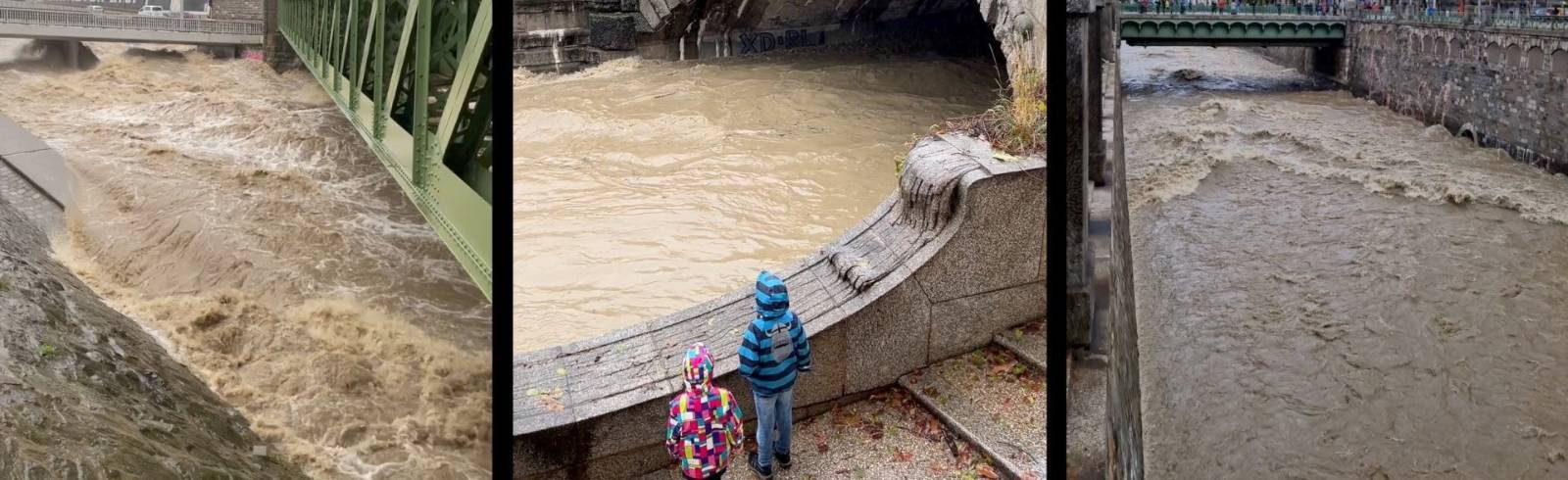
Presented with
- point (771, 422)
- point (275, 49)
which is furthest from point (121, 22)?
point (771, 422)

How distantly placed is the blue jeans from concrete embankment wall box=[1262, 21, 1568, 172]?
16158 millimetres

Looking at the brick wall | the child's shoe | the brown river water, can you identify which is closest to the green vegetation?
the child's shoe

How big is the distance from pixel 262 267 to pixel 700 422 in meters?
2.30

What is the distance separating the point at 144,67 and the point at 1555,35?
1913 cm

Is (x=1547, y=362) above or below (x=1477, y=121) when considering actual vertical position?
below

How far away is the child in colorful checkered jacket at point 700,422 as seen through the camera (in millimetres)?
3979

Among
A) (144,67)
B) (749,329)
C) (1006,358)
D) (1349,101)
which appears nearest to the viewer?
(144,67)

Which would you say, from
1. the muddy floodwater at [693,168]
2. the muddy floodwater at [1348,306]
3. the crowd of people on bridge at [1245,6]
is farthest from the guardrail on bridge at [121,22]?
the crowd of people on bridge at [1245,6]

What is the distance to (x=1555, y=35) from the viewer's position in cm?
1594

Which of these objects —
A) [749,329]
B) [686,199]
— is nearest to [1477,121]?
[686,199]

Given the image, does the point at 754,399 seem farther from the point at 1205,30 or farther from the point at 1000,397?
the point at 1205,30

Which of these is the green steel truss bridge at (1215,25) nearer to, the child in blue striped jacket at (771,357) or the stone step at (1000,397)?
the stone step at (1000,397)

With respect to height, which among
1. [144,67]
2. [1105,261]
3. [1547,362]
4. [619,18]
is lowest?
[1547,362]

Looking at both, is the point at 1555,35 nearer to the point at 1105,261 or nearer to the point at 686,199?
the point at 686,199
